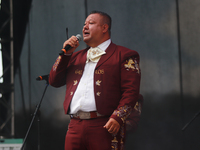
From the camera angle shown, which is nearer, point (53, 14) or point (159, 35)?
point (159, 35)

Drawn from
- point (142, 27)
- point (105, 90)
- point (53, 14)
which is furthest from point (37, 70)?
point (105, 90)

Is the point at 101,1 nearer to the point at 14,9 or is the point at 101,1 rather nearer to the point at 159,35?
the point at 159,35

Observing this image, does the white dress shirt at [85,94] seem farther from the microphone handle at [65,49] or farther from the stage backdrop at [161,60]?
the stage backdrop at [161,60]

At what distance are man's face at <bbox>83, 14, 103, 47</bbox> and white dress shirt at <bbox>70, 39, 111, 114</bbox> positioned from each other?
150 mm

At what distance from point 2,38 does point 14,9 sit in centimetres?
47

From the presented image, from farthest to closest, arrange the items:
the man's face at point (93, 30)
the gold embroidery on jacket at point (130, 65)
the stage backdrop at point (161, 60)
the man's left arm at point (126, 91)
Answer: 1. the stage backdrop at point (161, 60)
2. the man's face at point (93, 30)
3. the gold embroidery on jacket at point (130, 65)
4. the man's left arm at point (126, 91)

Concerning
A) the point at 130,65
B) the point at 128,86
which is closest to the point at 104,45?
the point at 130,65

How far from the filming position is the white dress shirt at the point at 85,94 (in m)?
1.59

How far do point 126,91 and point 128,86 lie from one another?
0.10 ft

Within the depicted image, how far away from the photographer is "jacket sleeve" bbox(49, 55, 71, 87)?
1707 mm

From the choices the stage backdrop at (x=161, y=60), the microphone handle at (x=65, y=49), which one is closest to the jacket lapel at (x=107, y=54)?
the microphone handle at (x=65, y=49)

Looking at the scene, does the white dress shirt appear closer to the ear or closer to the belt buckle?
the belt buckle

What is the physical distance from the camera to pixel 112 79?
1.63 metres

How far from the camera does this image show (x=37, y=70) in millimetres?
3814
